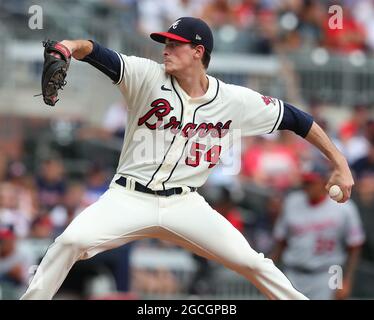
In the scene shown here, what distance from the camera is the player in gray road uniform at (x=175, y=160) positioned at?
6727 mm

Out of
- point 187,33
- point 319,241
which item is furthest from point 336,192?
point 319,241

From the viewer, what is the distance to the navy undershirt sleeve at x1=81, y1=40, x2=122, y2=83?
21.5 feet

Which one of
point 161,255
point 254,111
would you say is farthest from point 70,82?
point 254,111

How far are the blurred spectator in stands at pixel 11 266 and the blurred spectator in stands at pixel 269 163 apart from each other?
12.5 ft

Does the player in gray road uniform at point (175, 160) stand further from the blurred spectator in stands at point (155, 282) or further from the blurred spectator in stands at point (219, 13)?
the blurred spectator in stands at point (219, 13)

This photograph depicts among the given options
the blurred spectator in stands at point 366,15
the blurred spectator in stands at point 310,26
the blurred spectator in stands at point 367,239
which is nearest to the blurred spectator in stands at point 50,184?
the blurred spectator in stands at point 367,239

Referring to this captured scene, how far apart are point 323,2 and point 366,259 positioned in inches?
280

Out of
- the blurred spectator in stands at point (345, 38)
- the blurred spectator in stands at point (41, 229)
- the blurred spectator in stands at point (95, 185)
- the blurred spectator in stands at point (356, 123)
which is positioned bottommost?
the blurred spectator in stands at point (41, 229)

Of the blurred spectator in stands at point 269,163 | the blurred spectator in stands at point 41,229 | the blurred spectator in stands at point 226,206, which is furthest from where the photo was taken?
the blurred spectator in stands at point 269,163

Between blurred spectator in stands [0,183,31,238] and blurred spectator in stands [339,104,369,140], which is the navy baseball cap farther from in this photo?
blurred spectator in stands [339,104,369,140]

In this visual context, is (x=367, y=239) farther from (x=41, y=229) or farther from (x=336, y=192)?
(x=336, y=192)

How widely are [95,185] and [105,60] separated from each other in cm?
591

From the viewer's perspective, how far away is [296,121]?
7.17 meters

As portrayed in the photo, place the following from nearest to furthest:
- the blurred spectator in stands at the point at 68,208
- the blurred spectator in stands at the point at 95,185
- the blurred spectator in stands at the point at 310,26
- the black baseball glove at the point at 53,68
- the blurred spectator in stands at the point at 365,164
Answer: the black baseball glove at the point at 53,68
the blurred spectator in stands at the point at 68,208
the blurred spectator in stands at the point at 95,185
the blurred spectator in stands at the point at 365,164
the blurred spectator in stands at the point at 310,26
